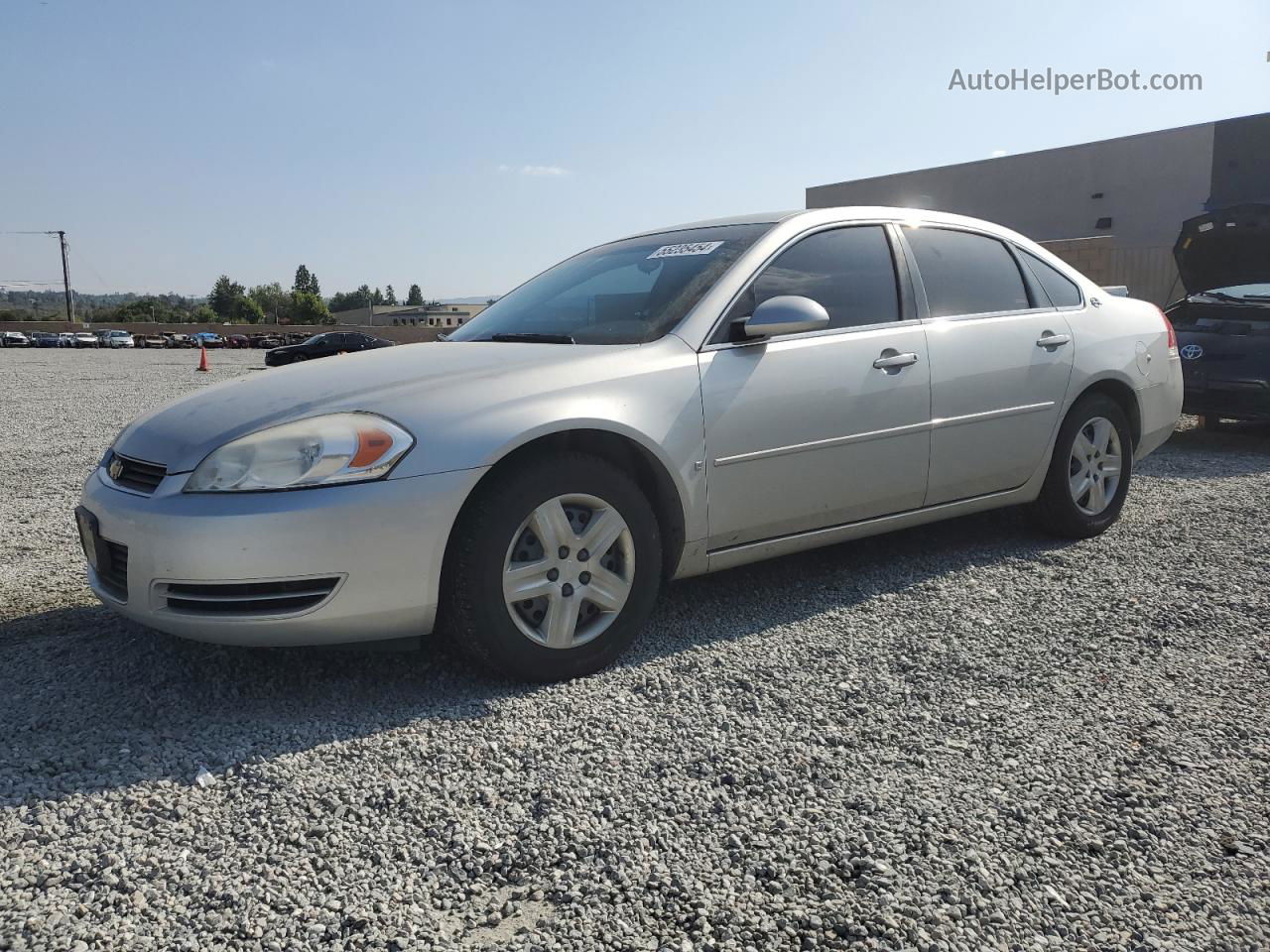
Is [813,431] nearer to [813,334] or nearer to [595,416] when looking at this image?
[813,334]

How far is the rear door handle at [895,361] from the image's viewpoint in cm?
400

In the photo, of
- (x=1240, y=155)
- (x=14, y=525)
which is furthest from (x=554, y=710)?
(x=1240, y=155)

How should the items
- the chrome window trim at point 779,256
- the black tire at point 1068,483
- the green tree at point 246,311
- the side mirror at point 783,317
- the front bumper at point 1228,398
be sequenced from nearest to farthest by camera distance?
the side mirror at point 783,317 → the chrome window trim at point 779,256 → the black tire at point 1068,483 → the front bumper at point 1228,398 → the green tree at point 246,311

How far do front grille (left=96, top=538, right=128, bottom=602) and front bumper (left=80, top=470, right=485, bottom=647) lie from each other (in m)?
0.04

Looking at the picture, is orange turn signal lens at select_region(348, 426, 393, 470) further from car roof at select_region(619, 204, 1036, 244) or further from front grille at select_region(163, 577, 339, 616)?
car roof at select_region(619, 204, 1036, 244)

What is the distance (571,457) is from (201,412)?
1251 millimetres

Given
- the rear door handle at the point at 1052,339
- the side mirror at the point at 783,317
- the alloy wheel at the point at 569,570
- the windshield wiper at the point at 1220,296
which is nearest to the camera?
the alloy wheel at the point at 569,570

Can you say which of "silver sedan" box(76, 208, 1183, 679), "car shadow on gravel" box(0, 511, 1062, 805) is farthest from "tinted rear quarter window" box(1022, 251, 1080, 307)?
"car shadow on gravel" box(0, 511, 1062, 805)

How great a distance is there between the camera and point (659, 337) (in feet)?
11.7

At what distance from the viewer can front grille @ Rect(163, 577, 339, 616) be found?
287cm

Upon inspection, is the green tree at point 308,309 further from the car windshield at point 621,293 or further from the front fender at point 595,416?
the front fender at point 595,416

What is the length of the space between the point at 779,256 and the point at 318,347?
28.9 metres

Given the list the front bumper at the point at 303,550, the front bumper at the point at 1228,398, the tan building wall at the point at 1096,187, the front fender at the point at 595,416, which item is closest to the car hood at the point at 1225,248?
the front bumper at the point at 1228,398

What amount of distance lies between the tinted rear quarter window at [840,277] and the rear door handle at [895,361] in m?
0.17
